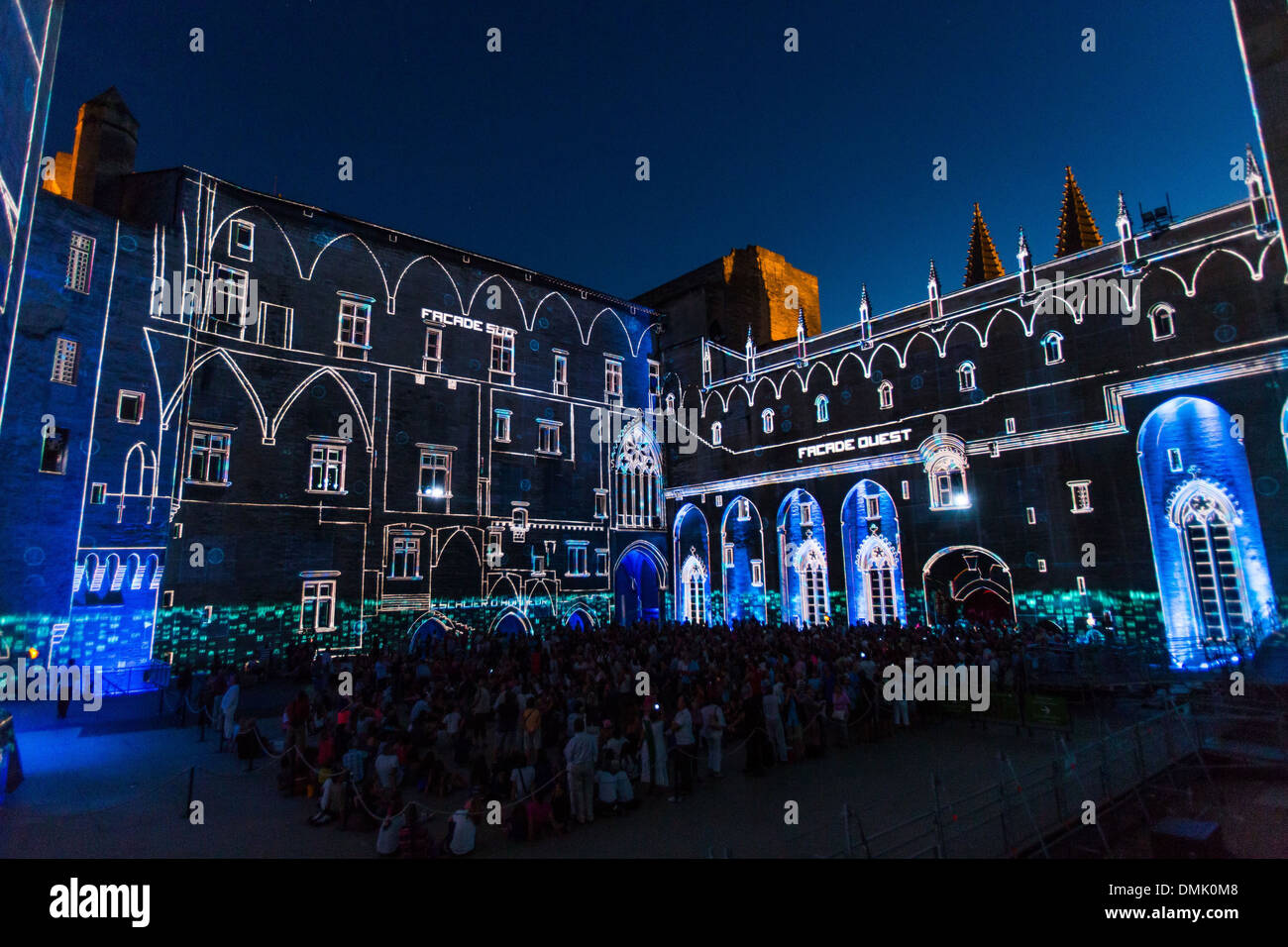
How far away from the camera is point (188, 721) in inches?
659

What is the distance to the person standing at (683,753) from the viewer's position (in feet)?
36.1

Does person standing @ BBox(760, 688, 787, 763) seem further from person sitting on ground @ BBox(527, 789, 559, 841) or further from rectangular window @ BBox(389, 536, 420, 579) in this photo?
rectangular window @ BBox(389, 536, 420, 579)

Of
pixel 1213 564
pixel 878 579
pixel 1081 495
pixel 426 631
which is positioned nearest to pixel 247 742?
pixel 426 631

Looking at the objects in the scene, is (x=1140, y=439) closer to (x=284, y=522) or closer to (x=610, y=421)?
(x=610, y=421)

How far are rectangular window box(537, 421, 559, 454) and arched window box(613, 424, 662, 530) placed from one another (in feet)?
12.8

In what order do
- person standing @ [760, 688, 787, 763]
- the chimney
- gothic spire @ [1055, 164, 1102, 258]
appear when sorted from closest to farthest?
person standing @ [760, 688, 787, 763]
the chimney
gothic spire @ [1055, 164, 1102, 258]

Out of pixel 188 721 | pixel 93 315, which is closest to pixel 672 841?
pixel 188 721

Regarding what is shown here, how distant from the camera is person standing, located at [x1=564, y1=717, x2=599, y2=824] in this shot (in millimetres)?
9773

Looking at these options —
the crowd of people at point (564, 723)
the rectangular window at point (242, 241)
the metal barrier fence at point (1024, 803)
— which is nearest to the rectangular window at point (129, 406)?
the rectangular window at point (242, 241)

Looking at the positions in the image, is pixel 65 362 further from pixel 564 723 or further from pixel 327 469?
pixel 564 723

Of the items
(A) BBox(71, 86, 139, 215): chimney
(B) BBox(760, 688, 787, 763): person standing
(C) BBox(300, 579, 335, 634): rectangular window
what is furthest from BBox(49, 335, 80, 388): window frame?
(B) BBox(760, 688, 787, 763): person standing

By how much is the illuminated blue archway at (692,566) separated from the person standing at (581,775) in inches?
963

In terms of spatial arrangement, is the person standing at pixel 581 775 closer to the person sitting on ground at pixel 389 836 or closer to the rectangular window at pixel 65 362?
the person sitting on ground at pixel 389 836

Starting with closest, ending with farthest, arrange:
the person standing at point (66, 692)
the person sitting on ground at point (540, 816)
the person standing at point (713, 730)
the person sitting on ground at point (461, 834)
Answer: the person sitting on ground at point (461, 834)
the person sitting on ground at point (540, 816)
the person standing at point (713, 730)
the person standing at point (66, 692)
